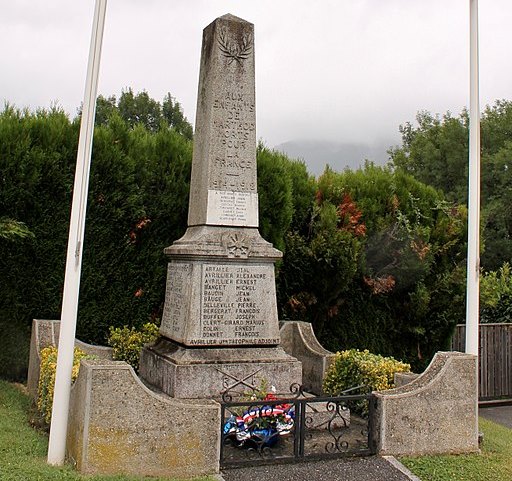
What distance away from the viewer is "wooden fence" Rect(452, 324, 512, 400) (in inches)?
481

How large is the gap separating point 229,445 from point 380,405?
1.60 m

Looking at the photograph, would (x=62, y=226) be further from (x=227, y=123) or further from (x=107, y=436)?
(x=107, y=436)

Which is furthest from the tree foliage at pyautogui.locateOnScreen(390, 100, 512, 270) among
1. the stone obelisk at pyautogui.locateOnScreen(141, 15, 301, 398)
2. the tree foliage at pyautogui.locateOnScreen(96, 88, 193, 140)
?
the stone obelisk at pyautogui.locateOnScreen(141, 15, 301, 398)

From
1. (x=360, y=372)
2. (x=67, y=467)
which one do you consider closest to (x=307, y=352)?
(x=360, y=372)

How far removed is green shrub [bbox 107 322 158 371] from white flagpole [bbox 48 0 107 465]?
10.7 ft

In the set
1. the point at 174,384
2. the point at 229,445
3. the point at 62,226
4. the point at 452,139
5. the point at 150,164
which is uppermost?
the point at 452,139

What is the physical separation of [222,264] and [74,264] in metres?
2.35

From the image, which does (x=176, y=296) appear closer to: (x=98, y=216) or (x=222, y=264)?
(x=222, y=264)

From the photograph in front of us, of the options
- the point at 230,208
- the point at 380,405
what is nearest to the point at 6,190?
the point at 230,208

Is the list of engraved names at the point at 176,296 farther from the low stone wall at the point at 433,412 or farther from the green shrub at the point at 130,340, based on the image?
the low stone wall at the point at 433,412

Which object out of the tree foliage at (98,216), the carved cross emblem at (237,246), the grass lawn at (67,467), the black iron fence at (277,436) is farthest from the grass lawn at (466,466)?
the tree foliage at (98,216)

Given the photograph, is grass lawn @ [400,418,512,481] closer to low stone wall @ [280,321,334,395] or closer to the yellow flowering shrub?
low stone wall @ [280,321,334,395]

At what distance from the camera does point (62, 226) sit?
9.59m

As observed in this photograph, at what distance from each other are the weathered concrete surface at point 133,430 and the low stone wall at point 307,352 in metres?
3.67
